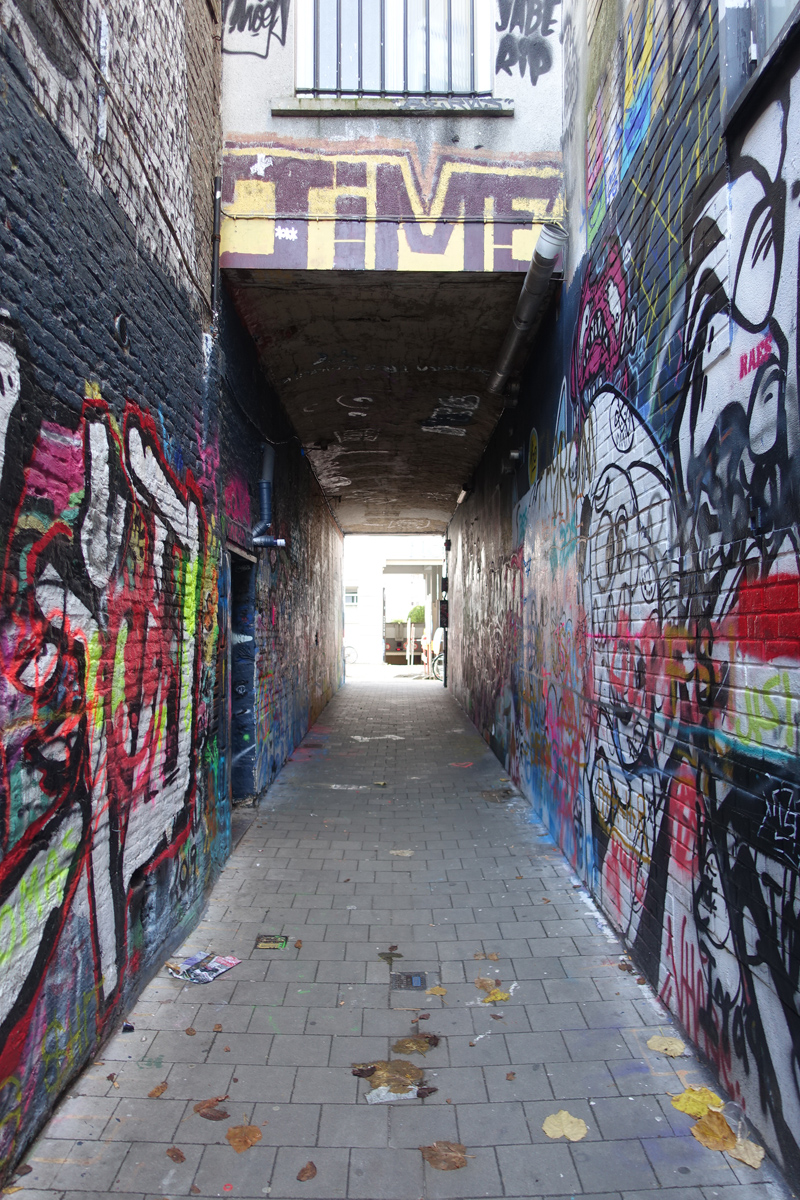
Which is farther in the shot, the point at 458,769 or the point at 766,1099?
the point at 458,769

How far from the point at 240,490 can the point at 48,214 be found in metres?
3.39

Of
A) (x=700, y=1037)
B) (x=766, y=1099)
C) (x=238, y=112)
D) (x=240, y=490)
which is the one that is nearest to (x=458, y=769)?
(x=240, y=490)

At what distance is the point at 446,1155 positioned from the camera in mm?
2471

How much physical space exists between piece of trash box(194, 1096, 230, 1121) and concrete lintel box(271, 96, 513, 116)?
6.09 metres

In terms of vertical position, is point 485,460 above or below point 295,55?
below

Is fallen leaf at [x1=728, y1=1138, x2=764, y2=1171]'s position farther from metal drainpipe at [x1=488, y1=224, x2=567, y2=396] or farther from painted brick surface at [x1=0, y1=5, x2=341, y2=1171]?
metal drainpipe at [x1=488, y1=224, x2=567, y2=396]

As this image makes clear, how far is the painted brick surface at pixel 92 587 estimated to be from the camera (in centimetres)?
237

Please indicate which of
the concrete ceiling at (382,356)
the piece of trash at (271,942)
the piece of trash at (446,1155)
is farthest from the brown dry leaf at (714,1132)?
the concrete ceiling at (382,356)

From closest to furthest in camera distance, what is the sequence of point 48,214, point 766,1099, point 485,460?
point 766,1099, point 48,214, point 485,460

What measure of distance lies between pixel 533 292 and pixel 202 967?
493 cm

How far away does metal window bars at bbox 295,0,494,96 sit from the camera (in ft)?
17.5

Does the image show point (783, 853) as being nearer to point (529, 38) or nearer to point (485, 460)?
point (529, 38)

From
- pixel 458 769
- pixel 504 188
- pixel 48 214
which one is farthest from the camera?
pixel 458 769

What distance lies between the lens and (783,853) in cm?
229
